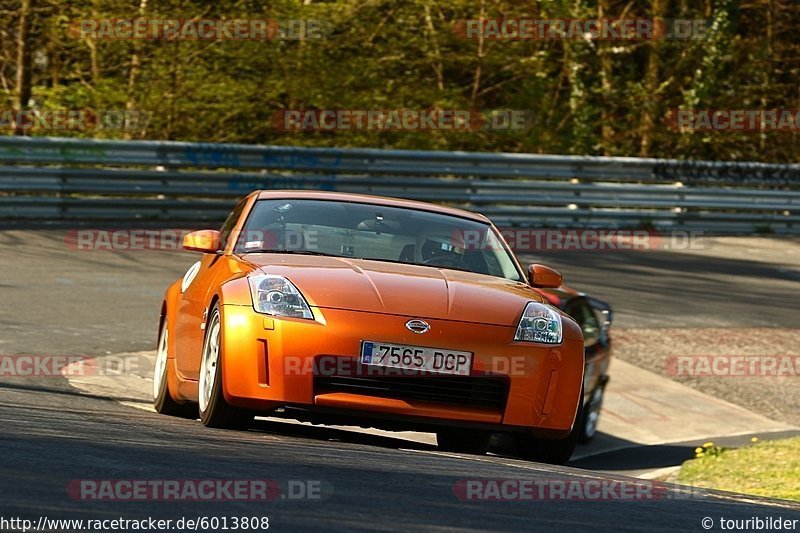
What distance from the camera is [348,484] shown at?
5.73 metres

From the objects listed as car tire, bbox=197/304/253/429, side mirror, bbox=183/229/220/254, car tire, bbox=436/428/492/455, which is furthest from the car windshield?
car tire, bbox=436/428/492/455

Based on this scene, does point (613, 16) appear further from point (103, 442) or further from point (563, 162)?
point (103, 442)

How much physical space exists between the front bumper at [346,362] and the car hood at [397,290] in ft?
0.22

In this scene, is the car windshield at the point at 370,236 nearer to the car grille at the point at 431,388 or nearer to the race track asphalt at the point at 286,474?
the race track asphalt at the point at 286,474

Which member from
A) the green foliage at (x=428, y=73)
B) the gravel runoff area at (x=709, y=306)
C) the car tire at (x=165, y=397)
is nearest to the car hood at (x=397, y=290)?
the car tire at (x=165, y=397)

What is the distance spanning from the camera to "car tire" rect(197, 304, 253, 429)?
741 cm

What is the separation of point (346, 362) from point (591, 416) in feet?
16.6

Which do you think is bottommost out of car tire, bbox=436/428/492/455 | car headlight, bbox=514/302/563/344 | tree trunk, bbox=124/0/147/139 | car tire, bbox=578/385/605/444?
car tire, bbox=578/385/605/444

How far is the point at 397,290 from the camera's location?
7457 millimetres

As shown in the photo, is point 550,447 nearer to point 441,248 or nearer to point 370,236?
point 441,248

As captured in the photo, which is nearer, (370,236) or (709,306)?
(370,236)

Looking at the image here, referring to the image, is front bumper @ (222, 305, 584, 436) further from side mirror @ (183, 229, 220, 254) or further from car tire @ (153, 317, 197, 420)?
car tire @ (153, 317, 197, 420)

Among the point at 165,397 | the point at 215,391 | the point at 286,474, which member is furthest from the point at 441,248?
the point at 286,474

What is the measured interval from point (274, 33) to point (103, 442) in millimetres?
17070
